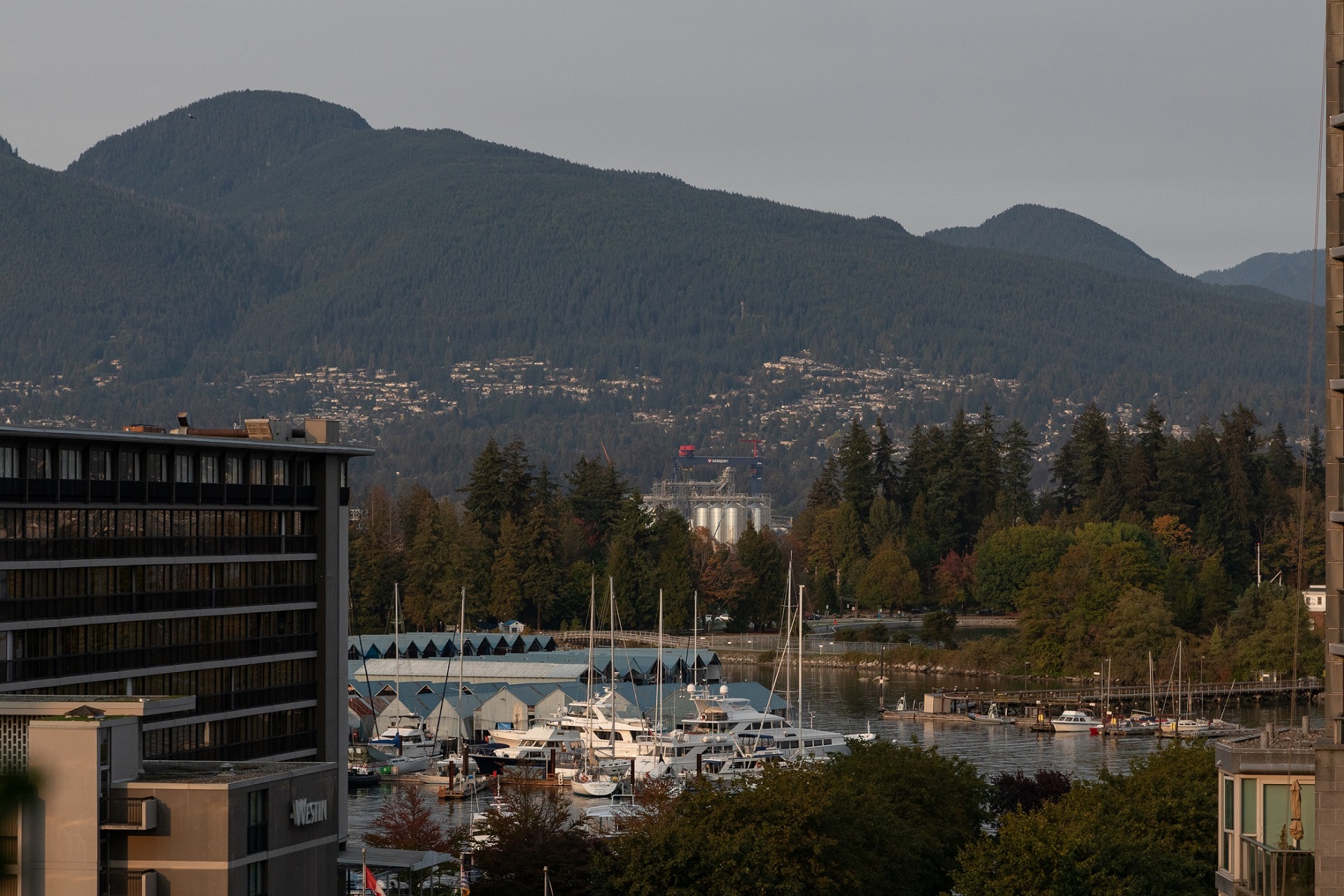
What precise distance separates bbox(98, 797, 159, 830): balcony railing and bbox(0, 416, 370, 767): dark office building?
14.9 meters

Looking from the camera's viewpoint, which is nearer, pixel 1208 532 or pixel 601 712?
pixel 601 712

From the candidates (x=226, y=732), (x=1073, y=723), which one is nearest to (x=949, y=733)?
(x=1073, y=723)

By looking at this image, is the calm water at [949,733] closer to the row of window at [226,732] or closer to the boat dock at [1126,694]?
the boat dock at [1126,694]

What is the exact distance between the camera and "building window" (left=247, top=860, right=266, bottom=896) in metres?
32.4

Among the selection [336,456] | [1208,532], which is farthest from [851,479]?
[336,456]

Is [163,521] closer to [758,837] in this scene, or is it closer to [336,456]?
[336,456]

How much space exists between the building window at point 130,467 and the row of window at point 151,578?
7.07 ft

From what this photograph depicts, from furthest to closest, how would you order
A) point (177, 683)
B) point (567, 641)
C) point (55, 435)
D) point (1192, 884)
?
1. point (567, 641)
2. point (177, 683)
3. point (55, 435)
4. point (1192, 884)

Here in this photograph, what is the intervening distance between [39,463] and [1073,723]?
75.6 meters

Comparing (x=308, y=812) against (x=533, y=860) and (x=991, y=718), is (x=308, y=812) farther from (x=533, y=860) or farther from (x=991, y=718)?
(x=991, y=718)

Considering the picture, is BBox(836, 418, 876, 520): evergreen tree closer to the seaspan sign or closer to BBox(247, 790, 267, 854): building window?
the seaspan sign

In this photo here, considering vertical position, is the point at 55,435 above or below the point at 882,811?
above

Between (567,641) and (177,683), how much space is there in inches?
4106

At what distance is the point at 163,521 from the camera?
50.6 metres
